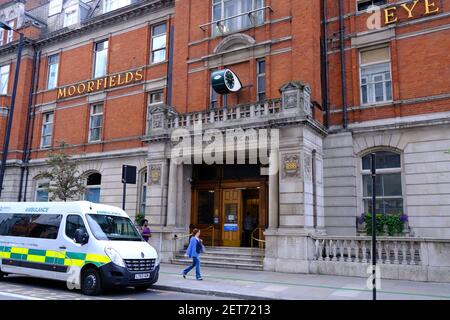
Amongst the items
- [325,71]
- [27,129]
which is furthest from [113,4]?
[325,71]

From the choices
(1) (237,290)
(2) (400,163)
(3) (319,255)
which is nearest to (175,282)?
(1) (237,290)

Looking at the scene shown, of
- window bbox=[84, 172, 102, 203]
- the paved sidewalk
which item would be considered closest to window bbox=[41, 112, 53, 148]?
window bbox=[84, 172, 102, 203]

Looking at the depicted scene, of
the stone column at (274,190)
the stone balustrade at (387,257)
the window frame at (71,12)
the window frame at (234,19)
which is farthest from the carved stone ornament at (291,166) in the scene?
the window frame at (71,12)

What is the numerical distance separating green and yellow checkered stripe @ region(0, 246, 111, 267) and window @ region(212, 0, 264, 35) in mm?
12769

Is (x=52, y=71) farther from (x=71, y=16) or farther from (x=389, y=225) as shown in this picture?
(x=389, y=225)

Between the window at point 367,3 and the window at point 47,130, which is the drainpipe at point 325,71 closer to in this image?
the window at point 367,3

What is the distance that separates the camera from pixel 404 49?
634 inches

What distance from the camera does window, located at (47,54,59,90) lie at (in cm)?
2691

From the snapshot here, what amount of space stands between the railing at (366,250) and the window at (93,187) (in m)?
13.9

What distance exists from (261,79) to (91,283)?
1169 cm

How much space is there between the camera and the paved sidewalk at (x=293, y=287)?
996 cm

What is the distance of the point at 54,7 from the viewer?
29.2m

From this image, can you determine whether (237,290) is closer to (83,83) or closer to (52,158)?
(52,158)

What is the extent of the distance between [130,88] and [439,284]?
1800 cm
